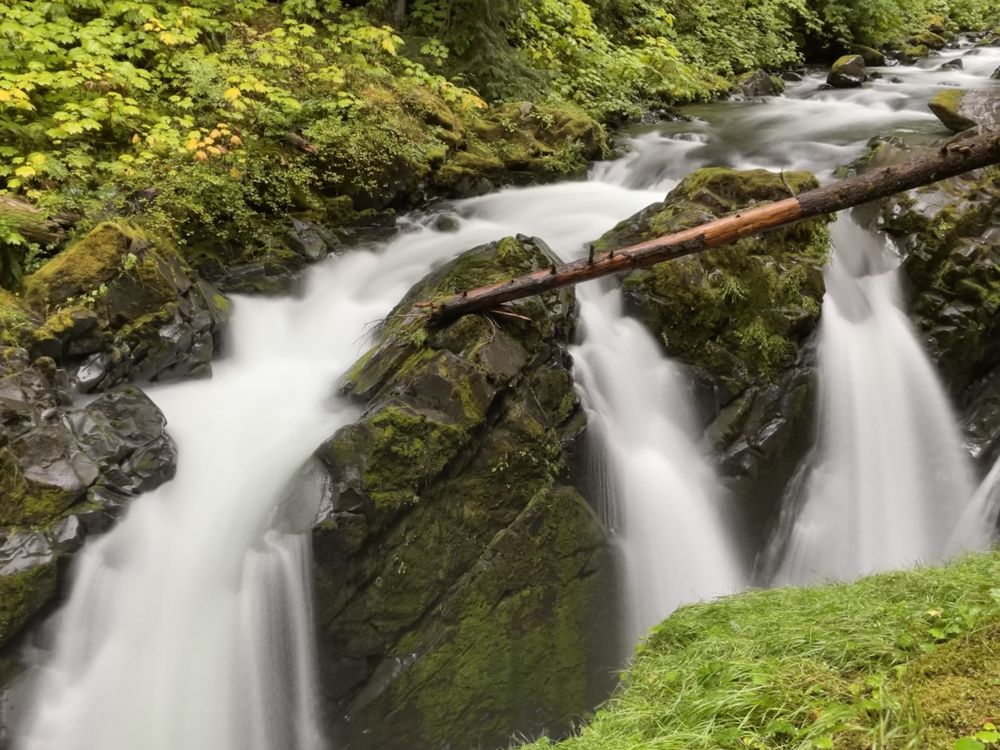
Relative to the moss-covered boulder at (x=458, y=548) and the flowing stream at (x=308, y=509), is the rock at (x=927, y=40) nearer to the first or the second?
the flowing stream at (x=308, y=509)

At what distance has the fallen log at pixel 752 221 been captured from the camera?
162 inches

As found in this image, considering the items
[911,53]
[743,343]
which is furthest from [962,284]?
[911,53]

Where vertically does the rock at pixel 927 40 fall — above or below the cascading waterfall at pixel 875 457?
above

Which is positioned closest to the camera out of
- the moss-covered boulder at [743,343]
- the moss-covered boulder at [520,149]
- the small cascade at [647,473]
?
the small cascade at [647,473]

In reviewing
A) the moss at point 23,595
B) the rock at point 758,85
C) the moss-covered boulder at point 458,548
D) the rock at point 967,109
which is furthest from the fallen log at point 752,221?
the rock at point 758,85

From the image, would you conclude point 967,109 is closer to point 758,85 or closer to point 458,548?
point 758,85

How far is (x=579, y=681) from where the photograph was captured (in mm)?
4559

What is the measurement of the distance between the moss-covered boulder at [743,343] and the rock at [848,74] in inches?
368

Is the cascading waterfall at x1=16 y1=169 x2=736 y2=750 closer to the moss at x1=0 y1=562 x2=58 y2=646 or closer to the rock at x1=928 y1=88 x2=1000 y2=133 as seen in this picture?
the moss at x1=0 y1=562 x2=58 y2=646

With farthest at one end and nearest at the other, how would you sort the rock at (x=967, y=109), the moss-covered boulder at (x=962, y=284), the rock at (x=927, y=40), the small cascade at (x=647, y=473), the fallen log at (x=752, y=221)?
the rock at (x=927, y=40) < the rock at (x=967, y=109) < the moss-covered boulder at (x=962, y=284) < the small cascade at (x=647, y=473) < the fallen log at (x=752, y=221)

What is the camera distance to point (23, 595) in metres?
3.59

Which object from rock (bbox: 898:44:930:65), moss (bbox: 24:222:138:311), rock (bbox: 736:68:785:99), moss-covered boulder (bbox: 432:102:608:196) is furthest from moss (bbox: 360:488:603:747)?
rock (bbox: 898:44:930:65)

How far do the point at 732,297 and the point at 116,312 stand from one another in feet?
17.2

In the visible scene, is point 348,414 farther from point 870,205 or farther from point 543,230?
point 870,205
